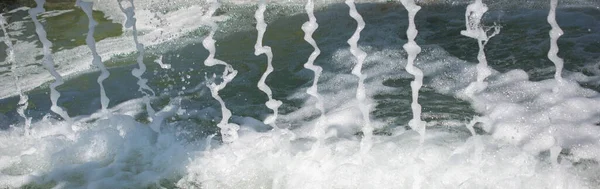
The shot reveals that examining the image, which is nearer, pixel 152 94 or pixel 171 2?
pixel 152 94

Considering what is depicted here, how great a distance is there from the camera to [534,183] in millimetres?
2719

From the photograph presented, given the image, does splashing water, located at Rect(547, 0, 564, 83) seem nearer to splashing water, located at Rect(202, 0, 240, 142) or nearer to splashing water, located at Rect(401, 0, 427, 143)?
splashing water, located at Rect(401, 0, 427, 143)

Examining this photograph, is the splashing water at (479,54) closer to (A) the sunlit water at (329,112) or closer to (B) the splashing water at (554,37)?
(A) the sunlit water at (329,112)

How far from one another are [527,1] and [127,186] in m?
3.85

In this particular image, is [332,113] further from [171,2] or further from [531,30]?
[171,2]

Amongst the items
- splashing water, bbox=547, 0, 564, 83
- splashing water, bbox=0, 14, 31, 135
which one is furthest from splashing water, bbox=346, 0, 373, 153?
splashing water, bbox=0, 14, 31, 135

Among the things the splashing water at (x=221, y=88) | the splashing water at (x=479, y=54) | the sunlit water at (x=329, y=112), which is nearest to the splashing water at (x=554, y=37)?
the sunlit water at (x=329, y=112)

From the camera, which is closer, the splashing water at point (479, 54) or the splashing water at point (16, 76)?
the splashing water at point (479, 54)

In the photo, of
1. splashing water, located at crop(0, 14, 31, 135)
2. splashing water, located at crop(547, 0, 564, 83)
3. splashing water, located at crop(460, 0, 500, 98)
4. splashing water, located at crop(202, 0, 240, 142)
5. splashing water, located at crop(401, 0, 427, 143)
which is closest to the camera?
splashing water, located at crop(547, 0, 564, 83)

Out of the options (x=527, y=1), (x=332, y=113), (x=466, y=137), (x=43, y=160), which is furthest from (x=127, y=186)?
(x=527, y=1)

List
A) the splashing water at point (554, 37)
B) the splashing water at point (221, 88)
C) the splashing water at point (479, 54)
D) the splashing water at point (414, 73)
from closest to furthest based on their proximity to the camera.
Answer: the splashing water at point (554, 37) < the splashing water at point (414, 73) < the splashing water at point (221, 88) < the splashing water at point (479, 54)

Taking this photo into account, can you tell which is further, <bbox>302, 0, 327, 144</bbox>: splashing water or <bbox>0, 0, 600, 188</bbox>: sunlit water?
<bbox>302, 0, 327, 144</bbox>: splashing water

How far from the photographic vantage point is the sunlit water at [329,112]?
297cm

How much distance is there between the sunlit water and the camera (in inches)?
117
